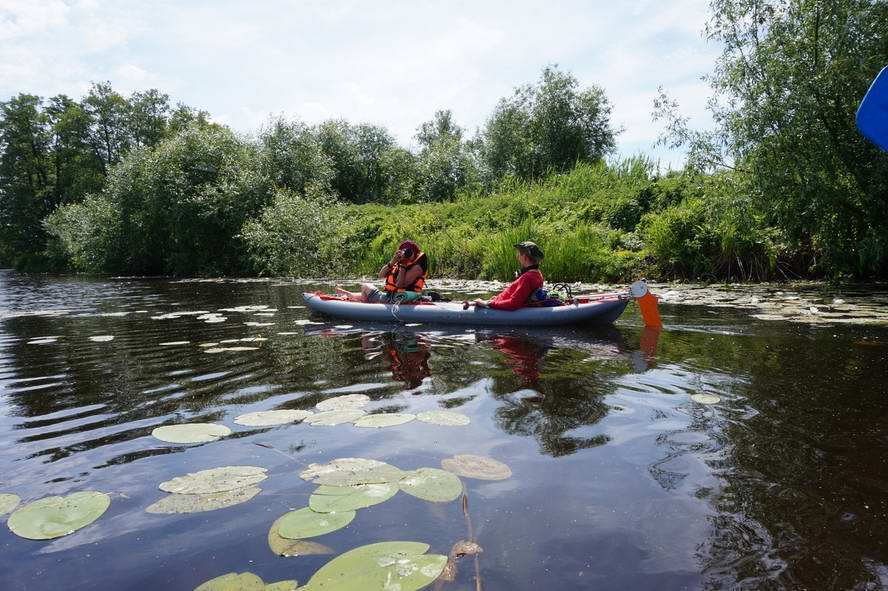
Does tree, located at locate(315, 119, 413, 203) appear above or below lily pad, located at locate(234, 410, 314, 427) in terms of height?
above

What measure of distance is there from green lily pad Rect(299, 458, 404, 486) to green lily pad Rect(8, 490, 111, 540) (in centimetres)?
81

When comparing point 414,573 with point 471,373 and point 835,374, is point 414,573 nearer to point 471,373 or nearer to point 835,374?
point 471,373

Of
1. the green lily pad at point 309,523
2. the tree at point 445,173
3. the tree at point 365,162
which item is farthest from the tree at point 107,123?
the green lily pad at point 309,523

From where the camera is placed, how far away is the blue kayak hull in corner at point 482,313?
645 centimetres

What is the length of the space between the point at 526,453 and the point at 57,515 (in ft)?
6.49

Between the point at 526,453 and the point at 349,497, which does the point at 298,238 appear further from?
the point at 349,497

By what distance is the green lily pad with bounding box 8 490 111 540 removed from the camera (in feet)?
6.73

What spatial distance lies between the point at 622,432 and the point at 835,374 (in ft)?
6.90

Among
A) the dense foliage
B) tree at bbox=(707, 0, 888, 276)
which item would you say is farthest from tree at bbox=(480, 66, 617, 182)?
tree at bbox=(707, 0, 888, 276)

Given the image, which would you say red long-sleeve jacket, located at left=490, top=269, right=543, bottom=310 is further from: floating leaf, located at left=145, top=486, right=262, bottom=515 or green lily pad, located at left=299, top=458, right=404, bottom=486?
floating leaf, located at left=145, top=486, right=262, bottom=515

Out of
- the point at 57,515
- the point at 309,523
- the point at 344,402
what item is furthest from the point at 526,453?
the point at 57,515

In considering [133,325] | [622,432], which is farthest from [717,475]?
[133,325]

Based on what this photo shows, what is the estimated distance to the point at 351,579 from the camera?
1.65 meters

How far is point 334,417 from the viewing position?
332 cm
